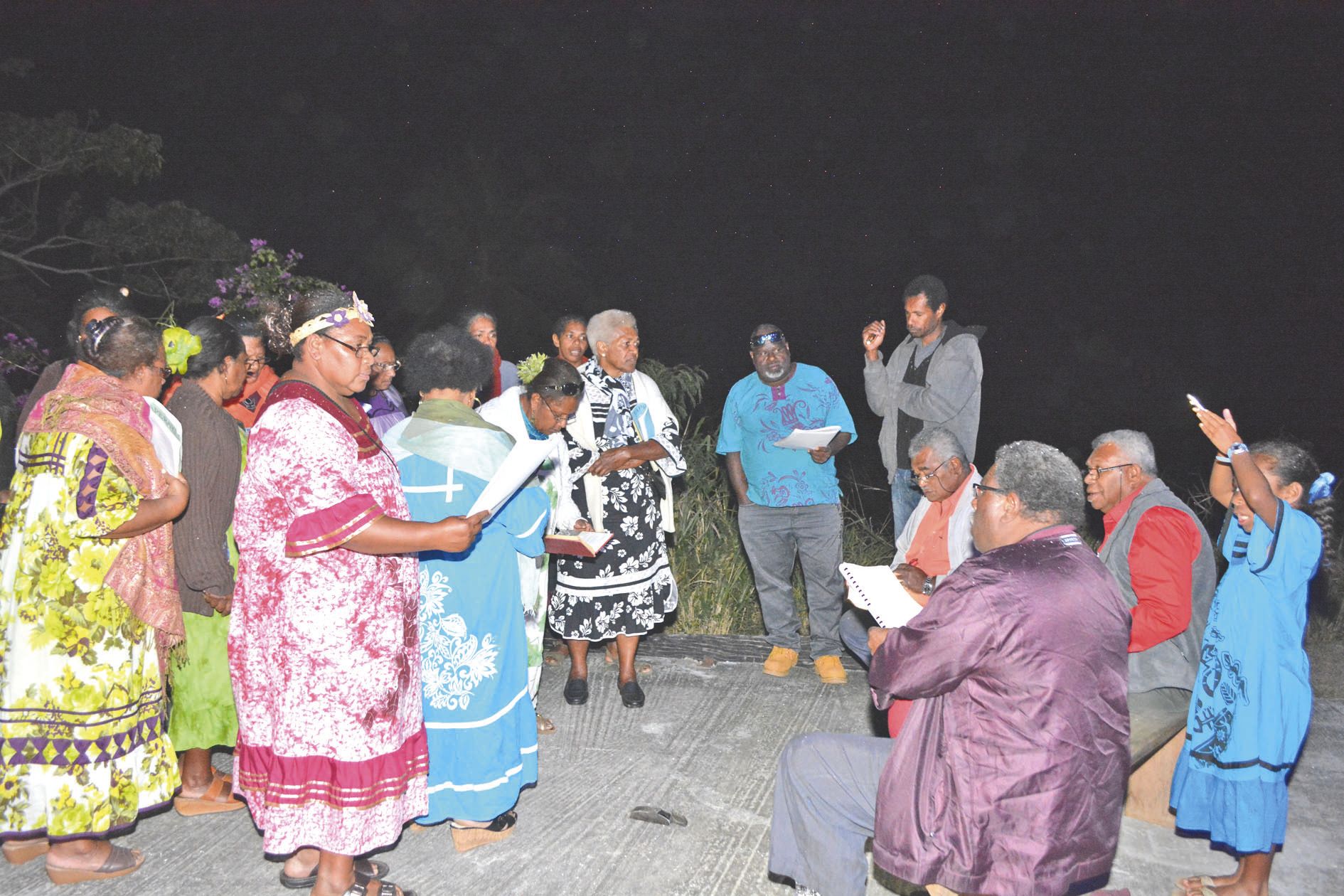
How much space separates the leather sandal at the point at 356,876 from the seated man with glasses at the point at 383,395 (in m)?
2.10

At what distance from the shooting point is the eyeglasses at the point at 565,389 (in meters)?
4.27

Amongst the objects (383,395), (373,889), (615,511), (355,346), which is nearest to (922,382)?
(615,511)

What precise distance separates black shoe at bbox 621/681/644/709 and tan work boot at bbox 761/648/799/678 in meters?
0.86

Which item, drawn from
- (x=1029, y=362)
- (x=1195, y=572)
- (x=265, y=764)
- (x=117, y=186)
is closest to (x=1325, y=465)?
(x=1029, y=362)

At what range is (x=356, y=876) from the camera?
10.6 feet

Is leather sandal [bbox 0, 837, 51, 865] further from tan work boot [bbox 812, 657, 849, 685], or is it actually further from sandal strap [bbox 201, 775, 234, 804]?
tan work boot [bbox 812, 657, 849, 685]

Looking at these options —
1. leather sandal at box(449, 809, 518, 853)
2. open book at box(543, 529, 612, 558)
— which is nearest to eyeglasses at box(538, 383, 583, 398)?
open book at box(543, 529, 612, 558)

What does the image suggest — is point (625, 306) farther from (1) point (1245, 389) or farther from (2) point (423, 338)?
(2) point (423, 338)

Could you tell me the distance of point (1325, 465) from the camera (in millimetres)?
11195

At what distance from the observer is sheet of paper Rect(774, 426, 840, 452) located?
5320 mm

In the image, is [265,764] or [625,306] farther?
[625,306]

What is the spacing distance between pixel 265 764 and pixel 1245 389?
12.1m

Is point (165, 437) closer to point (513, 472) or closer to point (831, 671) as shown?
point (513, 472)

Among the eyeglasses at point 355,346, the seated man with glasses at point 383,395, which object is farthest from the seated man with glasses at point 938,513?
the seated man with glasses at point 383,395
